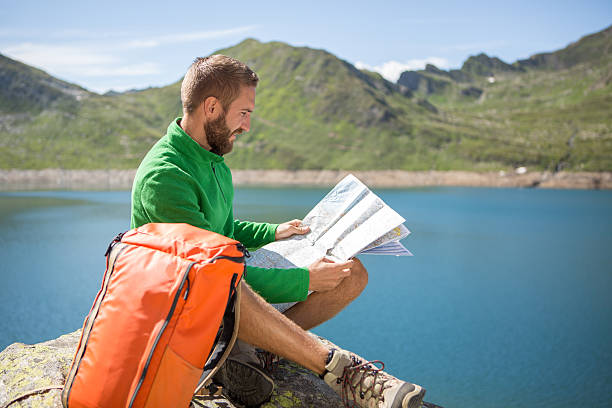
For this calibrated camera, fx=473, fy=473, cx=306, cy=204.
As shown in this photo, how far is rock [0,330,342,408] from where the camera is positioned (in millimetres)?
2600

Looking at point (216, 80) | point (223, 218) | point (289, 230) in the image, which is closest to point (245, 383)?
point (223, 218)

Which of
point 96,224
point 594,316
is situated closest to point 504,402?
point 594,316

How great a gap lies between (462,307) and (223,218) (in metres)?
9.80

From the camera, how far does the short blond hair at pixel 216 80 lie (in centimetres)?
264

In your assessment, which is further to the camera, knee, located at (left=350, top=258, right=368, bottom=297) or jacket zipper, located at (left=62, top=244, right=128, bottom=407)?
knee, located at (left=350, top=258, right=368, bottom=297)

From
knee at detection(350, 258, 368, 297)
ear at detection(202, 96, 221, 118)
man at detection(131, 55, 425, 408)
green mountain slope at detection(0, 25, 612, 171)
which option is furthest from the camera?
green mountain slope at detection(0, 25, 612, 171)

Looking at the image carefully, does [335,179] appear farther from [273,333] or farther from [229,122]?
[273,333]

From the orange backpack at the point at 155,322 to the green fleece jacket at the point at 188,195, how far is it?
366 mm

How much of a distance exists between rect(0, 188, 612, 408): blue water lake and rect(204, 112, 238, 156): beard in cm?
497

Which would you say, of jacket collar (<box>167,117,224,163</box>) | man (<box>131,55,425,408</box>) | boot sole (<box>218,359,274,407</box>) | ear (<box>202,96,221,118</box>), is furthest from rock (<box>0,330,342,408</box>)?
ear (<box>202,96,221,118</box>)

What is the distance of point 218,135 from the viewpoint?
2795 mm

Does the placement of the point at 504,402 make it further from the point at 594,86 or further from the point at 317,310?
the point at 594,86

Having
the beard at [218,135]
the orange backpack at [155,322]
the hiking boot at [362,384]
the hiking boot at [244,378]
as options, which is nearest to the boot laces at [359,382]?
the hiking boot at [362,384]

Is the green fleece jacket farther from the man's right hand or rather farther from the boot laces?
the boot laces
